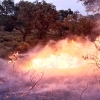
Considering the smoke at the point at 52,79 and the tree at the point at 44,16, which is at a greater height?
the tree at the point at 44,16

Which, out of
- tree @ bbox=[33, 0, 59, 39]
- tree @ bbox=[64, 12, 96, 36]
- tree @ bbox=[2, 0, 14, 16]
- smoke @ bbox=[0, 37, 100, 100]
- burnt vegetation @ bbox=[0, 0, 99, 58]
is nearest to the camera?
smoke @ bbox=[0, 37, 100, 100]

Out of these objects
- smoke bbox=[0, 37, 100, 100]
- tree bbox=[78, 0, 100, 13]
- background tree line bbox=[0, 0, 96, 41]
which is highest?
background tree line bbox=[0, 0, 96, 41]

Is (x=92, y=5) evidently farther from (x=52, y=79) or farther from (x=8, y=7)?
(x=8, y=7)

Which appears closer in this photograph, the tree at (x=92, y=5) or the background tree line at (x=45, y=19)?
the tree at (x=92, y=5)

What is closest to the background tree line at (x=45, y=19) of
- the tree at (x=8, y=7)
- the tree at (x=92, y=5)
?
the tree at (x=8, y=7)

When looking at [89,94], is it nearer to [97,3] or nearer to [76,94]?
[76,94]

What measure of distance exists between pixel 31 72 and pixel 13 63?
295 cm

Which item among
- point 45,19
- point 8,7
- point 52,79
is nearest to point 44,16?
point 45,19

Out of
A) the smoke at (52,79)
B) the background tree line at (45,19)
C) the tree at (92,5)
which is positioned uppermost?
the background tree line at (45,19)

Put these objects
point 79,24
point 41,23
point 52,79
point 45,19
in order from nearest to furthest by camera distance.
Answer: point 52,79 < point 79,24 < point 45,19 < point 41,23

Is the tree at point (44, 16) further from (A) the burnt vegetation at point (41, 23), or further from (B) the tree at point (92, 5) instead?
(B) the tree at point (92, 5)

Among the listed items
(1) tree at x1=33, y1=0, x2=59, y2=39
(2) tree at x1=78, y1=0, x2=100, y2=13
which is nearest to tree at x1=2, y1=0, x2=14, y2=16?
(1) tree at x1=33, y1=0, x2=59, y2=39

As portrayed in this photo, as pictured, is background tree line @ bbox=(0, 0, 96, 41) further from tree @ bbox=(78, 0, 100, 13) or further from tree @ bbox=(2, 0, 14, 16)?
tree @ bbox=(78, 0, 100, 13)

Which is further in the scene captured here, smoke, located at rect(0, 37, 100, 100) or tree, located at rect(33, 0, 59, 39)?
tree, located at rect(33, 0, 59, 39)
